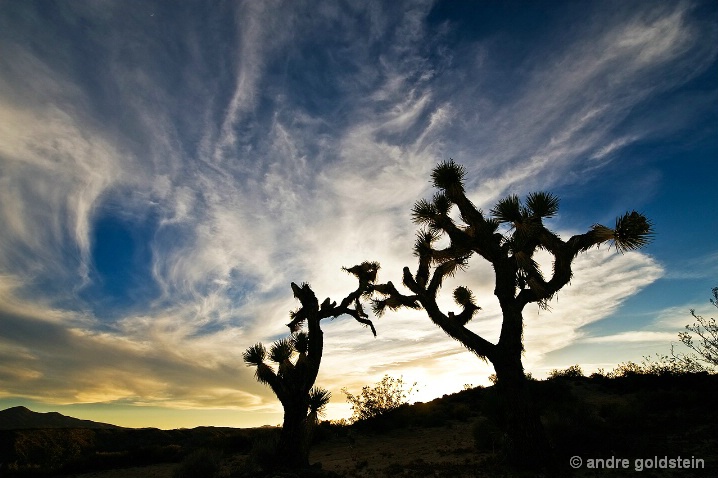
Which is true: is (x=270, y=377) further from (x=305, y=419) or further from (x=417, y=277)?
(x=417, y=277)

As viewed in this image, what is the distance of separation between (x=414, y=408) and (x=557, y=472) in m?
13.6

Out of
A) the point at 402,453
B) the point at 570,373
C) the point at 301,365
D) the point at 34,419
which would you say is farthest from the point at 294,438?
the point at 34,419

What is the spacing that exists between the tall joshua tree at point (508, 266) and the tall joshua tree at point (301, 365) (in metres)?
1.31

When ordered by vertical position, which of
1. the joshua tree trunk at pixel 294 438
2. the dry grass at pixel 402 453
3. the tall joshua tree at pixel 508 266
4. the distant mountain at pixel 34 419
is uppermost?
the tall joshua tree at pixel 508 266

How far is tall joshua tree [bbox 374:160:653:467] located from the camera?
8375 millimetres

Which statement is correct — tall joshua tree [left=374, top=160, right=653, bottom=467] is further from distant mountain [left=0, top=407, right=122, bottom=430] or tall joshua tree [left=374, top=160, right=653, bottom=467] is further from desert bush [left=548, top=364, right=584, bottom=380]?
distant mountain [left=0, top=407, right=122, bottom=430]

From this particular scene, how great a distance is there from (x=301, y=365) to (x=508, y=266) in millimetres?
6734

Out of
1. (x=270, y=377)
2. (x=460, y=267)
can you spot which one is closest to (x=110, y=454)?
(x=270, y=377)

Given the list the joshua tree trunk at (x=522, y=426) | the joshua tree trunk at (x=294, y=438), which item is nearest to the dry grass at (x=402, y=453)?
the joshua tree trunk at (x=522, y=426)

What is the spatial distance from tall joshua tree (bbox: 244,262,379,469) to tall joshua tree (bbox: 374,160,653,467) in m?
1.31

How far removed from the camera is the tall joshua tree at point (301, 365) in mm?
9211

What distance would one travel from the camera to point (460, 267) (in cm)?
1114

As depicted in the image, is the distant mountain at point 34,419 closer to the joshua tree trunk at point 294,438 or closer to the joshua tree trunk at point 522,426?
the joshua tree trunk at point 294,438

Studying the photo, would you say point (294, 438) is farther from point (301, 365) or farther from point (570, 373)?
point (570, 373)
